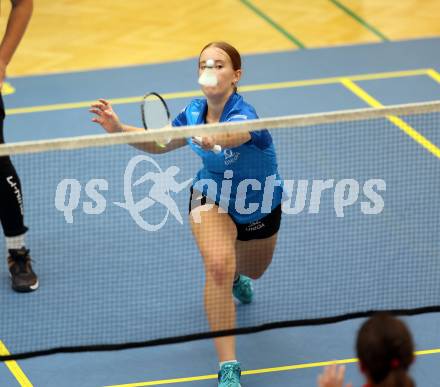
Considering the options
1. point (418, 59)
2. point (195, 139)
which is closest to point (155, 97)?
point (195, 139)

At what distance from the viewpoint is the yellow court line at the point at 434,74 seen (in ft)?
33.7

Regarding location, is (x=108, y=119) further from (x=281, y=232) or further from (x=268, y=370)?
(x=281, y=232)

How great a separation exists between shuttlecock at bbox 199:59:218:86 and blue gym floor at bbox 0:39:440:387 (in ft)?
5.26

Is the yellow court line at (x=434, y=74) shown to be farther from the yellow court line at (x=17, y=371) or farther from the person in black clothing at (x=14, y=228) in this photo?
the yellow court line at (x=17, y=371)

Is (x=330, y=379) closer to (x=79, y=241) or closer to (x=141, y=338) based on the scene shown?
(x=141, y=338)

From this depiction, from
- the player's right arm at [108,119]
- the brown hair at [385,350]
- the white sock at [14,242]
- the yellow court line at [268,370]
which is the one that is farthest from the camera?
the white sock at [14,242]

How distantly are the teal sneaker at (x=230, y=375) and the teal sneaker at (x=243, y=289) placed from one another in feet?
2.95

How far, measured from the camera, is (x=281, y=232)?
295 inches

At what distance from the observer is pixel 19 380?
6.02m

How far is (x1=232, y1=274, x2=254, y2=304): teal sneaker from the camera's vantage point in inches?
261

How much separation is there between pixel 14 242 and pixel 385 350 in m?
3.78

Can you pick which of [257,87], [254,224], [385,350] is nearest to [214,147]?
[254,224]

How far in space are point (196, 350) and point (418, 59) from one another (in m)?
5.53

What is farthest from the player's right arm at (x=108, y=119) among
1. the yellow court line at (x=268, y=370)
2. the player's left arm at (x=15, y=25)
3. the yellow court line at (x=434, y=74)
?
the yellow court line at (x=434, y=74)
